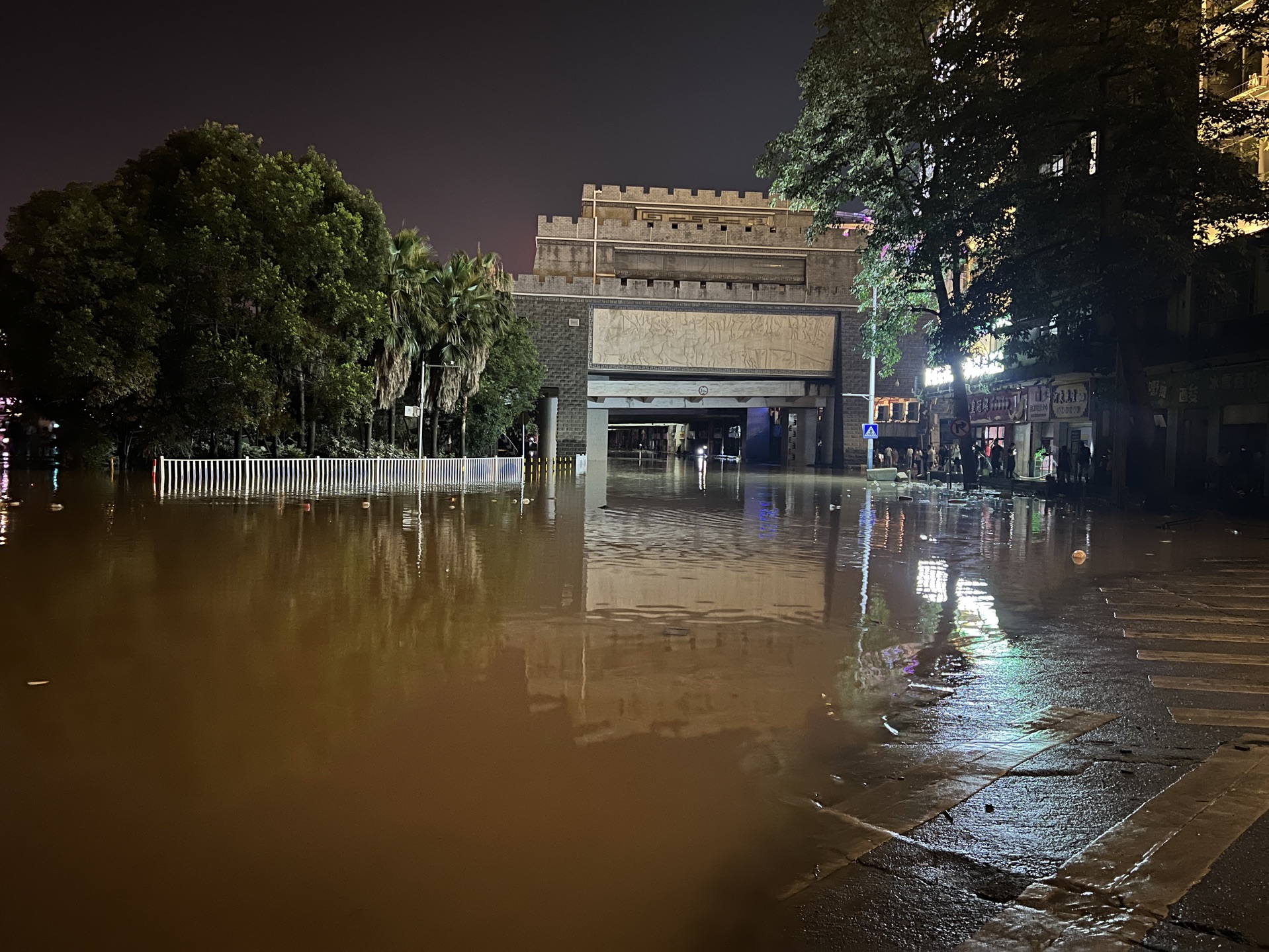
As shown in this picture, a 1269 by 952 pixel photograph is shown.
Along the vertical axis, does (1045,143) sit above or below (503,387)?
above

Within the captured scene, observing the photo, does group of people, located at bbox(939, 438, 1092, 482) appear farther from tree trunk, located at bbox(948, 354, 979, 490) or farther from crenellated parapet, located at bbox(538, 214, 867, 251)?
crenellated parapet, located at bbox(538, 214, 867, 251)

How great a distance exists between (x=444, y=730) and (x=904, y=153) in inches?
1144

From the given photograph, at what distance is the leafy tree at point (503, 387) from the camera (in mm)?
43062

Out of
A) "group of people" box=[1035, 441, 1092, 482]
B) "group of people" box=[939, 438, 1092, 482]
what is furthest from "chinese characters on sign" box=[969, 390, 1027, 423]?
"group of people" box=[1035, 441, 1092, 482]

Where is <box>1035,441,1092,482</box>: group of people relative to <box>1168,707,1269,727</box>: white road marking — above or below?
above

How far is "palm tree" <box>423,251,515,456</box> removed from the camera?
1377 inches

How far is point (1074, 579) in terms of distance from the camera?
12.0 metres

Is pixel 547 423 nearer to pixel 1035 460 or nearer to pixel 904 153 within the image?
pixel 1035 460

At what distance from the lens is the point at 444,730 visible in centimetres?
541

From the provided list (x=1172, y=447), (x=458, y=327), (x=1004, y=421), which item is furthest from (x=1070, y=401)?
(x=458, y=327)

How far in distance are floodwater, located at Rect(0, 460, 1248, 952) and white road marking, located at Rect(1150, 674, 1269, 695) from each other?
A: 108 centimetres

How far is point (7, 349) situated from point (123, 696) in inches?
1209

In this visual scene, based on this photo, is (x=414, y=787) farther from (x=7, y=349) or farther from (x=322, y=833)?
(x=7, y=349)

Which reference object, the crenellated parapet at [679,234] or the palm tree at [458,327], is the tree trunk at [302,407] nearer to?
the palm tree at [458,327]
